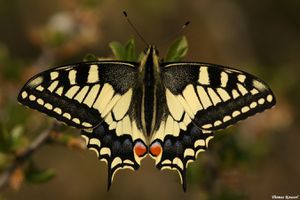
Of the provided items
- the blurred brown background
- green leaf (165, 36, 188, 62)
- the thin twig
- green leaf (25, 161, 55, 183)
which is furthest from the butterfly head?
the blurred brown background

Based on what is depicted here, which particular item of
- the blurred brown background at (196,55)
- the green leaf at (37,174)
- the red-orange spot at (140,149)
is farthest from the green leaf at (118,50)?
the blurred brown background at (196,55)

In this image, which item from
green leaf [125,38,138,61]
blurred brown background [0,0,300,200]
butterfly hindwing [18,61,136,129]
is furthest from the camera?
blurred brown background [0,0,300,200]

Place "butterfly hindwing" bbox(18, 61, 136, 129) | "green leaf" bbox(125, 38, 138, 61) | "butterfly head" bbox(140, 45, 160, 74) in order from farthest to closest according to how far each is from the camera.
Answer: "butterfly head" bbox(140, 45, 160, 74) < "butterfly hindwing" bbox(18, 61, 136, 129) < "green leaf" bbox(125, 38, 138, 61)

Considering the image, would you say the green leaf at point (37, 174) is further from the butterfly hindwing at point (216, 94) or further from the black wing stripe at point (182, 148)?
the butterfly hindwing at point (216, 94)

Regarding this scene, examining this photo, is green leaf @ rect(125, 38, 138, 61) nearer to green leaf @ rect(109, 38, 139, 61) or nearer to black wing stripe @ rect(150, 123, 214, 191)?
green leaf @ rect(109, 38, 139, 61)

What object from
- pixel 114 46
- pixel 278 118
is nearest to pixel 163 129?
pixel 114 46

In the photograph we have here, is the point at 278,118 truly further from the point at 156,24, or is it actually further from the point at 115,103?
the point at 156,24
